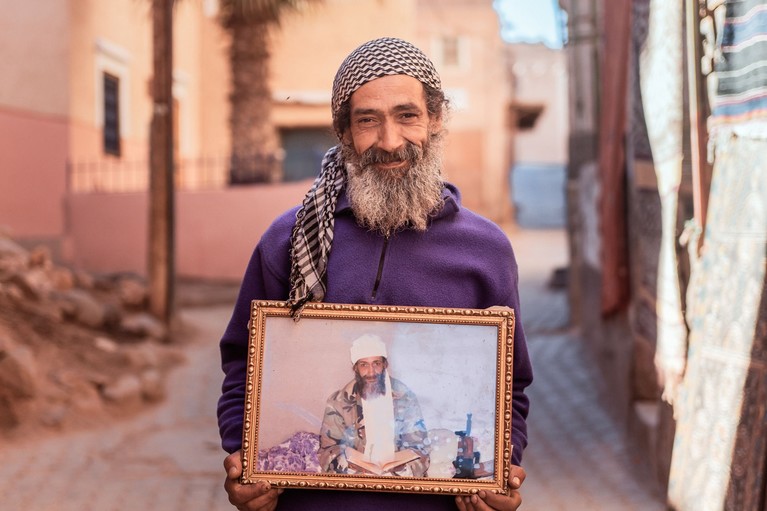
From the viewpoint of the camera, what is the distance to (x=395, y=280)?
1.98m

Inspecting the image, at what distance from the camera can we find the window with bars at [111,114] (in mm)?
13215

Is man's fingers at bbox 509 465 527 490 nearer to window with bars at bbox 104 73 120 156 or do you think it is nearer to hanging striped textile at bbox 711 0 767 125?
hanging striped textile at bbox 711 0 767 125

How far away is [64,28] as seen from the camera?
454 inches

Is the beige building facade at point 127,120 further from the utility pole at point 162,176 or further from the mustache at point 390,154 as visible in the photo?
the mustache at point 390,154

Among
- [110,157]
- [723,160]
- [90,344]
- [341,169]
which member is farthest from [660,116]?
[110,157]

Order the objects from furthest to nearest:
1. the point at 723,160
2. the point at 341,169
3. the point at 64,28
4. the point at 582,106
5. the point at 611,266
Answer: the point at 64,28
the point at 582,106
the point at 611,266
the point at 723,160
the point at 341,169

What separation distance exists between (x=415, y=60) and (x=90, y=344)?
6.18 m

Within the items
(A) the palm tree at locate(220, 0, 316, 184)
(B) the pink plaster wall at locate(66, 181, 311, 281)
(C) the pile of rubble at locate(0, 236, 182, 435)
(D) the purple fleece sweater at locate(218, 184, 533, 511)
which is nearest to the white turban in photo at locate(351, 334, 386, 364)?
(D) the purple fleece sweater at locate(218, 184, 533, 511)

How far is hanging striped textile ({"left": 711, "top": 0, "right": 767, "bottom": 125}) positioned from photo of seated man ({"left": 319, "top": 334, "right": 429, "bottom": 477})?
6.06ft

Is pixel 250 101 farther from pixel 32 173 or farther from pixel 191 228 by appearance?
pixel 32 173

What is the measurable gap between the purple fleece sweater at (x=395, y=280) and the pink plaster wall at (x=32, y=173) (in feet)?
31.8

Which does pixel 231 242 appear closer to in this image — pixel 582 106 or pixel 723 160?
pixel 582 106

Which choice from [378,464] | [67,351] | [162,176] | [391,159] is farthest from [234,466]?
[162,176]

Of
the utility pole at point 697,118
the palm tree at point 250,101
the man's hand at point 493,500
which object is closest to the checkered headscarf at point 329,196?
the man's hand at point 493,500
